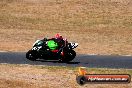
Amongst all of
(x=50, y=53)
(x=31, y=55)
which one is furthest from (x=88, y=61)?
(x=31, y=55)

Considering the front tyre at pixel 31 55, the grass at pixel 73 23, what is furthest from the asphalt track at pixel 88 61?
the grass at pixel 73 23

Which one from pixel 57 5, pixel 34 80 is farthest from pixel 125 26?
Result: pixel 34 80

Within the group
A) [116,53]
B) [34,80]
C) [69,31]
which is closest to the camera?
[34,80]

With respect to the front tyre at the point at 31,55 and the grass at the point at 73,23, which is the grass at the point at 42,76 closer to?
the front tyre at the point at 31,55

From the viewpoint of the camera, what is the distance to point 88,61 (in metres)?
33.8

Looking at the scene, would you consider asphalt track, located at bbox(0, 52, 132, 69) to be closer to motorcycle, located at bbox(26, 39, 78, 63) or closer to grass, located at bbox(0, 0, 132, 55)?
motorcycle, located at bbox(26, 39, 78, 63)

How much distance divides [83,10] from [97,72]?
25205mm

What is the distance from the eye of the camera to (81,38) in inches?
1721

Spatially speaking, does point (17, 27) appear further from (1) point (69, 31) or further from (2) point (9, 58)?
(2) point (9, 58)

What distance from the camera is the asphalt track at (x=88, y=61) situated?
32594mm

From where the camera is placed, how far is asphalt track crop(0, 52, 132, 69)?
32.6 meters

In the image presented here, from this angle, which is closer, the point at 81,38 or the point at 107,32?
the point at 81,38

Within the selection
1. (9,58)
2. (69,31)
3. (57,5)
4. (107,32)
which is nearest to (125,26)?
(107,32)

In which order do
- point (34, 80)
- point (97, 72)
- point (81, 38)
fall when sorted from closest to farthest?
point (34, 80) → point (97, 72) → point (81, 38)
